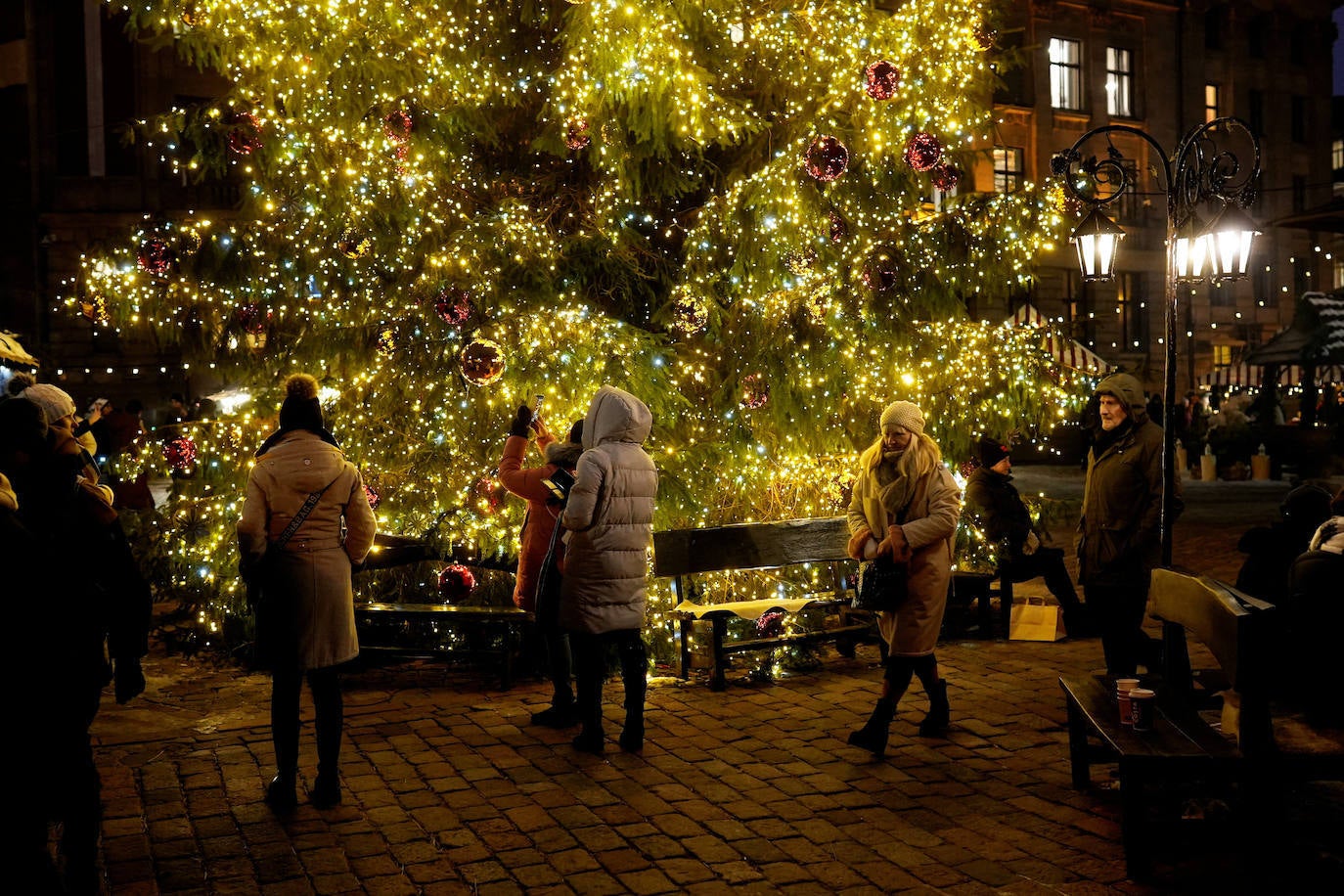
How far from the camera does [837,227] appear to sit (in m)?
10.3

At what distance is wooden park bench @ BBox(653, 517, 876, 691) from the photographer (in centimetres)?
856

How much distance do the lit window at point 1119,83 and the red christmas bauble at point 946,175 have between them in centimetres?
3633

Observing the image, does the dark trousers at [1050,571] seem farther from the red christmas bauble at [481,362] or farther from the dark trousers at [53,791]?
the dark trousers at [53,791]

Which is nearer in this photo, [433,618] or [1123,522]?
[1123,522]

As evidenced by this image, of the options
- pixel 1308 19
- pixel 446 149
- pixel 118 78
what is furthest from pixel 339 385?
pixel 1308 19

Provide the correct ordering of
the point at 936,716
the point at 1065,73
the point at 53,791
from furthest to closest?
the point at 1065,73 → the point at 936,716 → the point at 53,791

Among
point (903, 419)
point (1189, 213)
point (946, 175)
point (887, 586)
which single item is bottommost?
point (887, 586)

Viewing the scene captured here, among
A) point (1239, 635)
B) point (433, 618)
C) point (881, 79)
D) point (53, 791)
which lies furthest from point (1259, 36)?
point (53, 791)

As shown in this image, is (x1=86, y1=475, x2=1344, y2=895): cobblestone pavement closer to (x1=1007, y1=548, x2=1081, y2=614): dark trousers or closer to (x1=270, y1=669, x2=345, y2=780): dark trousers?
(x1=270, y1=669, x2=345, y2=780): dark trousers

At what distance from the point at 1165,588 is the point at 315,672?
13.6 feet

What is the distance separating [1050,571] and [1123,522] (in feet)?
10.3

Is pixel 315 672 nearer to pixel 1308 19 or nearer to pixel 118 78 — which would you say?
pixel 118 78

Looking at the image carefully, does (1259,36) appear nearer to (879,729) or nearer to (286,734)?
(879,729)

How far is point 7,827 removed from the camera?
3.64m
